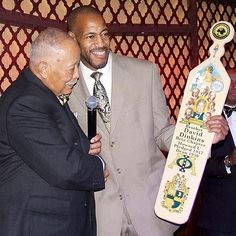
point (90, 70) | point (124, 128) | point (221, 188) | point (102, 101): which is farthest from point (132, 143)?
point (221, 188)

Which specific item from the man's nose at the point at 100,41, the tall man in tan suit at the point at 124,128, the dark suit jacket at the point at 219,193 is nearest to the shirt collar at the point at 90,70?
the tall man in tan suit at the point at 124,128

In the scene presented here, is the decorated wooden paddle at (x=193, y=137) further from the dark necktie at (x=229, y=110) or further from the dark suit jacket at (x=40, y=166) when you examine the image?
the dark necktie at (x=229, y=110)

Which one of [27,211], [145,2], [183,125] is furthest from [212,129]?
[145,2]

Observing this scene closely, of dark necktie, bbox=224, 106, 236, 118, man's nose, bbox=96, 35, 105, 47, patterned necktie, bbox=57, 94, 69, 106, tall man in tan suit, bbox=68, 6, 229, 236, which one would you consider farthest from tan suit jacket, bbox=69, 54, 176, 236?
dark necktie, bbox=224, 106, 236, 118

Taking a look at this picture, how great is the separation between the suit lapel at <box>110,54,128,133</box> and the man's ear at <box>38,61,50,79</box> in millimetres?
425

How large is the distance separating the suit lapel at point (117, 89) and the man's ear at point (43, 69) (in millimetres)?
425

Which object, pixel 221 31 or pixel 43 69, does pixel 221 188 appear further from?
pixel 43 69

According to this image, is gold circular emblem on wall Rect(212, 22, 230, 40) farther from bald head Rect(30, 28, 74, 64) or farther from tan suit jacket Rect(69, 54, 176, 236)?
bald head Rect(30, 28, 74, 64)

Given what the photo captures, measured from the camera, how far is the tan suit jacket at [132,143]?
6.59ft

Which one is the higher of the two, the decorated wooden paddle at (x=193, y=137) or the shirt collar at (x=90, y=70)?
the shirt collar at (x=90, y=70)

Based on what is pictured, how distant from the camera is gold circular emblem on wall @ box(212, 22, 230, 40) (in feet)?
6.61

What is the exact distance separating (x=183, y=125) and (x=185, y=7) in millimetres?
2148

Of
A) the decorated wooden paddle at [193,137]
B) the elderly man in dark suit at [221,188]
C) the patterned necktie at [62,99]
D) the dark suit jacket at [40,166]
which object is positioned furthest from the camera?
the elderly man in dark suit at [221,188]

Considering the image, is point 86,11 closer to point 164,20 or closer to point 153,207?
point 153,207
